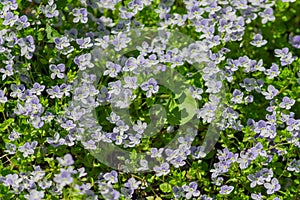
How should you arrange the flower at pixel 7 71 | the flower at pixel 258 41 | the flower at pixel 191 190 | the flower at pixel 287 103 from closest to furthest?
the flower at pixel 191 190
the flower at pixel 7 71
the flower at pixel 287 103
the flower at pixel 258 41

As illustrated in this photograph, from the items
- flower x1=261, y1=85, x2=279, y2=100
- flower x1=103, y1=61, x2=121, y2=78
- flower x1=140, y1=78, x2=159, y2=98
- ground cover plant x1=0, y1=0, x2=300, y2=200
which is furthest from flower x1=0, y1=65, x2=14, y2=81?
flower x1=261, y1=85, x2=279, y2=100

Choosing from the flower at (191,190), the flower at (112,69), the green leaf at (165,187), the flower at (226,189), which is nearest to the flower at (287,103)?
the flower at (226,189)

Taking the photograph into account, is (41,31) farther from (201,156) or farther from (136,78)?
(201,156)

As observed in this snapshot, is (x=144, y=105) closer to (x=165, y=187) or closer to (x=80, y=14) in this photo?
(x=165, y=187)

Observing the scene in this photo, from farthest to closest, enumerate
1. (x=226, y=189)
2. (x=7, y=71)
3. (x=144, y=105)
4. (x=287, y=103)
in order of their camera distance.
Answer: (x=144, y=105)
(x=287, y=103)
(x=7, y=71)
(x=226, y=189)

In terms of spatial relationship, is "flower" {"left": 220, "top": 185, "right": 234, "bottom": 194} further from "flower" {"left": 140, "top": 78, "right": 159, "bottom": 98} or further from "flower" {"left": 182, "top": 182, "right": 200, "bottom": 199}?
"flower" {"left": 140, "top": 78, "right": 159, "bottom": 98}

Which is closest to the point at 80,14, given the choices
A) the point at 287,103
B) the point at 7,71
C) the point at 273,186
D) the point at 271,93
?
the point at 7,71

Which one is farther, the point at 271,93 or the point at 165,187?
the point at 271,93

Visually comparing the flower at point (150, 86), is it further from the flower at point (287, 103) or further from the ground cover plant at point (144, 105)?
the flower at point (287, 103)
